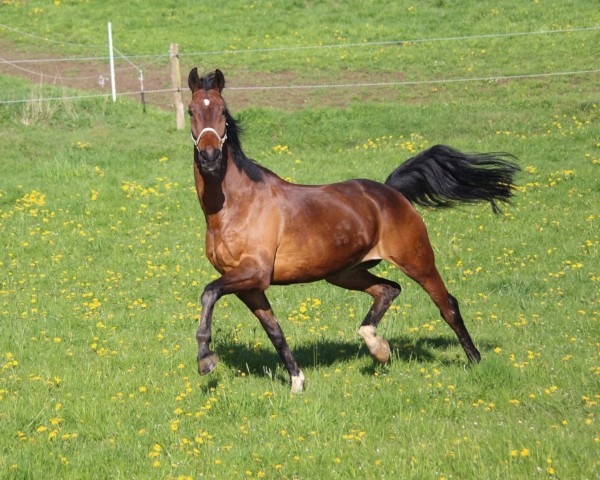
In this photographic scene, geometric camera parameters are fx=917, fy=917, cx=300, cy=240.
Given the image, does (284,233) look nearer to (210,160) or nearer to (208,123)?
(210,160)

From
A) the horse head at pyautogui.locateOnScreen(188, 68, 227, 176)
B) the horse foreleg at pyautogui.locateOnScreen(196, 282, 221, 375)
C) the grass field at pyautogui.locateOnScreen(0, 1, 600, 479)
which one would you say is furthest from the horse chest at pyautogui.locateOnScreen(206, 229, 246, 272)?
the grass field at pyautogui.locateOnScreen(0, 1, 600, 479)

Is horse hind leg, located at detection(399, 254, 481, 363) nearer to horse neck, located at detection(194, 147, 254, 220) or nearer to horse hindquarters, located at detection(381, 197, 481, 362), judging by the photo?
horse hindquarters, located at detection(381, 197, 481, 362)

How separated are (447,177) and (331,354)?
86.5 inches

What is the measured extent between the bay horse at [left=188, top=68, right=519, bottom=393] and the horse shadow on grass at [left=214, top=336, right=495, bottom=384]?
0.37 m

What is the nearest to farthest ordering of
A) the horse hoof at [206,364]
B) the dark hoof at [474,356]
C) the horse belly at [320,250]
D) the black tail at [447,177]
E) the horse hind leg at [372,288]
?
the horse hoof at [206,364] → the horse belly at [320,250] → the dark hoof at [474,356] → the horse hind leg at [372,288] → the black tail at [447,177]

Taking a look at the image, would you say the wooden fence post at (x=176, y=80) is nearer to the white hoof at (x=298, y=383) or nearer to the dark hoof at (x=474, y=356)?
the dark hoof at (x=474, y=356)

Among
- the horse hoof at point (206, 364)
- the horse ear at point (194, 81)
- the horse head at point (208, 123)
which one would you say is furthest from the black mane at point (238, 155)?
the horse hoof at point (206, 364)

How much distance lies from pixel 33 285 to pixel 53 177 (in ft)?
17.8

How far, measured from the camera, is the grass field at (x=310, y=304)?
6.20 m

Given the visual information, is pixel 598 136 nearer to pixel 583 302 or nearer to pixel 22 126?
pixel 583 302

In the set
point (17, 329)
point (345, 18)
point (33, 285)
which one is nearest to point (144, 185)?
point (33, 285)

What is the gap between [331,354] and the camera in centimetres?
902

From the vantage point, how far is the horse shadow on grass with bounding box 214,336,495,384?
8.49 m

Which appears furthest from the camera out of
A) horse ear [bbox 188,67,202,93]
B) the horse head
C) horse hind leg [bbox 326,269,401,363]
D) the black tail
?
the black tail
